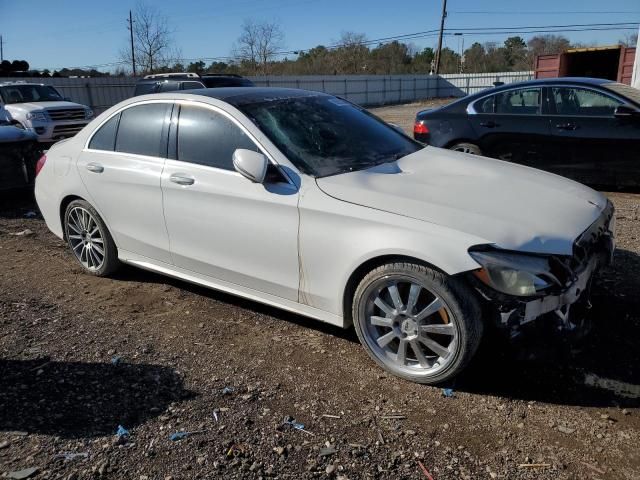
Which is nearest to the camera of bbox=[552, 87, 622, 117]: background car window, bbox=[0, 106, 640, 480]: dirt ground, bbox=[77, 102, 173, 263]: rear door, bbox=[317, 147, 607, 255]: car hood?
bbox=[0, 106, 640, 480]: dirt ground

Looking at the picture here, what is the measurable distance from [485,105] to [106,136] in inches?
205

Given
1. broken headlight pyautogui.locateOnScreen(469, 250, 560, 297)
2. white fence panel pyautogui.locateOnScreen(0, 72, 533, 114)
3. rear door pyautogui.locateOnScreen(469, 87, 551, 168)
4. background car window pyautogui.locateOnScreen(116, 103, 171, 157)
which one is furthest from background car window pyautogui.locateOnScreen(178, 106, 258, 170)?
white fence panel pyautogui.locateOnScreen(0, 72, 533, 114)

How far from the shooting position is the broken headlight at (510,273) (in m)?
2.82

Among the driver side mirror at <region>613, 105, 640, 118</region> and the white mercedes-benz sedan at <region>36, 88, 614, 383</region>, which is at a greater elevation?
the driver side mirror at <region>613, 105, 640, 118</region>

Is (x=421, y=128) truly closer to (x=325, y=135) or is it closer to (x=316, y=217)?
(x=325, y=135)

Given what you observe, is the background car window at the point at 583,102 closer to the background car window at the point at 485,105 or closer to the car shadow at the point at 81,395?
the background car window at the point at 485,105

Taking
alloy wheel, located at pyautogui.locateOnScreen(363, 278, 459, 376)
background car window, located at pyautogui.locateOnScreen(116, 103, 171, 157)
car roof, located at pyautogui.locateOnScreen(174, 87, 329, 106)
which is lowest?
alloy wheel, located at pyautogui.locateOnScreen(363, 278, 459, 376)

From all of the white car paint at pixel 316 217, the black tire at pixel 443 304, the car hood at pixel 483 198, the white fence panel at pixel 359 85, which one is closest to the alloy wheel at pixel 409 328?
the black tire at pixel 443 304

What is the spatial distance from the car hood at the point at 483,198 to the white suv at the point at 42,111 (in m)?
12.8

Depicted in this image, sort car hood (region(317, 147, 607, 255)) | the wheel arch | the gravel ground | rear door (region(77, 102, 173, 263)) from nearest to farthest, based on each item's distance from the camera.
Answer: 1. car hood (region(317, 147, 607, 255))
2. the wheel arch
3. rear door (region(77, 102, 173, 263))
4. the gravel ground

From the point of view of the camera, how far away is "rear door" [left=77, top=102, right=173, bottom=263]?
4.24 m

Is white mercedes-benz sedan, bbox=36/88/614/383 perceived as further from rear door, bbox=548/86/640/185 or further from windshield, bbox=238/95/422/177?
rear door, bbox=548/86/640/185

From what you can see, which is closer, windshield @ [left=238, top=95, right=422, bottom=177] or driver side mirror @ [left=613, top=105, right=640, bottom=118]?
windshield @ [left=238, top=95, right=422, bottom=177]

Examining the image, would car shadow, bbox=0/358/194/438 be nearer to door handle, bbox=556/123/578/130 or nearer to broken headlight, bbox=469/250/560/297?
broken headlight, bbox=469/250/560/297
